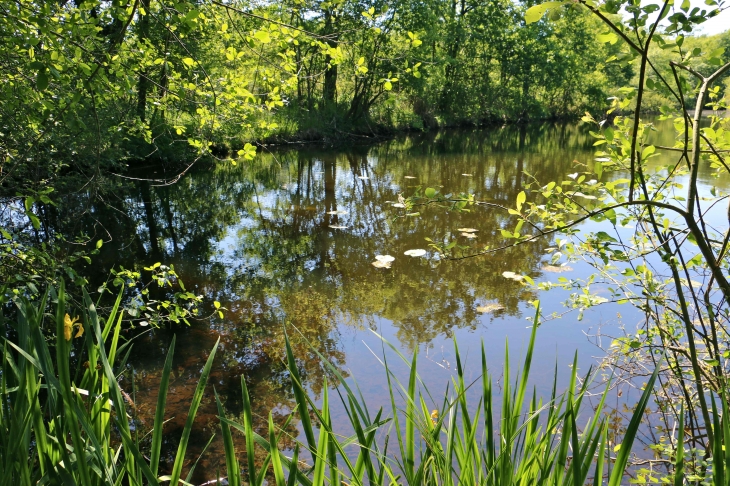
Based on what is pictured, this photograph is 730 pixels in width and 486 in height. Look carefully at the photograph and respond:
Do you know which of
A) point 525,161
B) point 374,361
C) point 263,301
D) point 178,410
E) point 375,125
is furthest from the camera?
point 375,125

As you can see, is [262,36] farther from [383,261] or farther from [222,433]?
[383,261]

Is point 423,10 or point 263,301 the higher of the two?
point 423,10

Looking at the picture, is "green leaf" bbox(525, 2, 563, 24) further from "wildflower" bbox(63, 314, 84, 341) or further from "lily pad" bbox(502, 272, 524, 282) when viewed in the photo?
"lily pad" bbox(502, 272, 524, 282)

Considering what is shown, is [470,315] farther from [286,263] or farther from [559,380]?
[286,263]

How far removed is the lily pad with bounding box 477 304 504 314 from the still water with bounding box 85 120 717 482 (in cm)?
3

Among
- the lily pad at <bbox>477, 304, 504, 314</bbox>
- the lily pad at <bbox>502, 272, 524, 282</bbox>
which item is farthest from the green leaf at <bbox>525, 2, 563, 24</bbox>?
the lily pad at <bbox>502, 272, 524, 282</bbox>

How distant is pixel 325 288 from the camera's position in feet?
20.3

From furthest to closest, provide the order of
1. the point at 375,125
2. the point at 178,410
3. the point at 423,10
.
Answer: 1. the point at 375,125
2. the point at 423,10
3. the point at 178,410

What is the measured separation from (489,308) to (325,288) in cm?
185

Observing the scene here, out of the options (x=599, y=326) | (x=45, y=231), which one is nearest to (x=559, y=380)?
(x=599, y=326)

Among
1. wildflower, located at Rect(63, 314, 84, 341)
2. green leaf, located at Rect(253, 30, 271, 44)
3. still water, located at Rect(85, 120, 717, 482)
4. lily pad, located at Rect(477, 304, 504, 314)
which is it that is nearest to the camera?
wildflower, located at Rect(63, 314, 84, 341)

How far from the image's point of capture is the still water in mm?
4223

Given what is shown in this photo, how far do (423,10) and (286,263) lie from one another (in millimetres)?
18439

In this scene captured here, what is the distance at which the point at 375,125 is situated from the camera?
24188 millimetres
